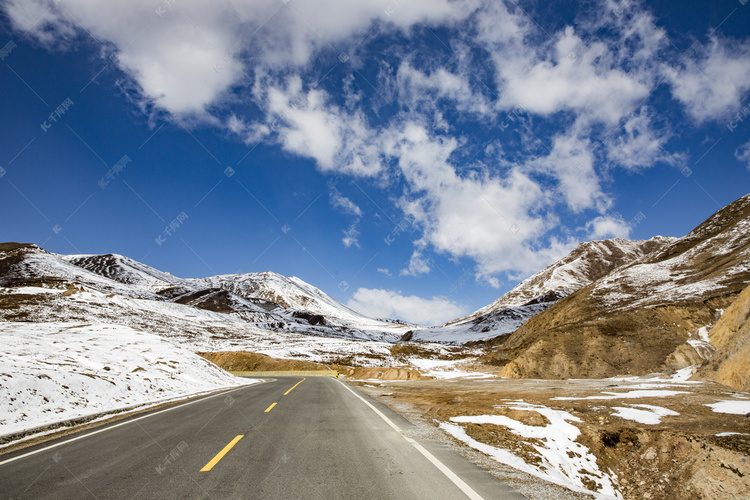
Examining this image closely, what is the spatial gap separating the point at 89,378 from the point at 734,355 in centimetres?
3195

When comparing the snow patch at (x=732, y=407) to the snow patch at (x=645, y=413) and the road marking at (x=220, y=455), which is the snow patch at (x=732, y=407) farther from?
the road marking at (x=220, y=455)

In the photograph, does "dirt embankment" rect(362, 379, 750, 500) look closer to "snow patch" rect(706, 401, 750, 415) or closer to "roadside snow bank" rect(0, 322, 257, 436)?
"snow patch" rect(706, 401, 750, 415)

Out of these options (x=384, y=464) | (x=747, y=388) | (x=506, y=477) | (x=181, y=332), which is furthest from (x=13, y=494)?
(x=181, y=332)

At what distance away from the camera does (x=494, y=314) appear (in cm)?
19725

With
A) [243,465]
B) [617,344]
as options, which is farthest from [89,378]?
[617,344]

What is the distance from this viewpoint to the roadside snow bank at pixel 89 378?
34.6 feet

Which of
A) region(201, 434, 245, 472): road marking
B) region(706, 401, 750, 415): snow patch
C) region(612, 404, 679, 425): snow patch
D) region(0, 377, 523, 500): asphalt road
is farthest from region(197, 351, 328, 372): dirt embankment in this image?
region(201, 434, 245, 472): road marking

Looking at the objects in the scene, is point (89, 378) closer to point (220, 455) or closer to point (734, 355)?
point (220, 455)

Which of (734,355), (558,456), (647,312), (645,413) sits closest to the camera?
(558,456)

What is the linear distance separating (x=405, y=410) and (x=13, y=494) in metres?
11.7

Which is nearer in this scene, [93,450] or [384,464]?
[384,464]

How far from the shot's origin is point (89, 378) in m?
14.2

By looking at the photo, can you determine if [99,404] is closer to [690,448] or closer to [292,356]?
[690,448]

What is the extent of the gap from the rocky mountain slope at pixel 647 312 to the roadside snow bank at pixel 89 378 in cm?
3704
